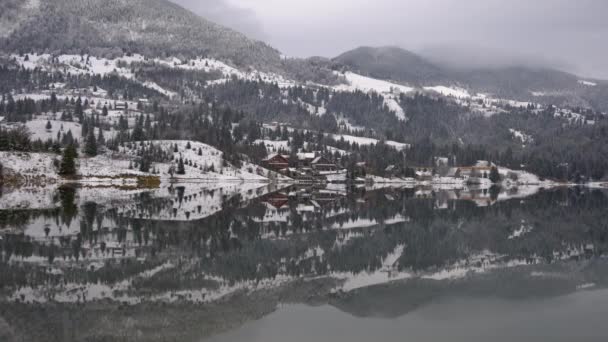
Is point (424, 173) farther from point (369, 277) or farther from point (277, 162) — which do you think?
point (369, 277)

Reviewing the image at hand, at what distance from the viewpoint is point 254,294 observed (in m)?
16.9

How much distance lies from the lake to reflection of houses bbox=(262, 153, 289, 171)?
4481 inches

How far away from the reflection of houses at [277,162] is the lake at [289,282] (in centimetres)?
11381

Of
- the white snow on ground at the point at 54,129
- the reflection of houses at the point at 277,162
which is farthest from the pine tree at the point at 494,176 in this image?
the white snow on ground at the point at 54,129

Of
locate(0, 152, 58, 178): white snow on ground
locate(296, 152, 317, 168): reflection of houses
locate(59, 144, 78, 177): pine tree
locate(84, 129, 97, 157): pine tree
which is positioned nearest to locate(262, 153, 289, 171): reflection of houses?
locate(296, 152, 317, 168): reflection of houses

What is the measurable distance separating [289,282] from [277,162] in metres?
133

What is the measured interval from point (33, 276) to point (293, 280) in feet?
27.4

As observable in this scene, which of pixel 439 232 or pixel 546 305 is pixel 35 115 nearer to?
pixel 439 232

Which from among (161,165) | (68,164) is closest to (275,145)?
(161,165)

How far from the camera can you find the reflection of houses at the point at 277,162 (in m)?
149

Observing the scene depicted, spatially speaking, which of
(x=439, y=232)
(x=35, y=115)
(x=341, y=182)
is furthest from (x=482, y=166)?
(x=439, y=232)

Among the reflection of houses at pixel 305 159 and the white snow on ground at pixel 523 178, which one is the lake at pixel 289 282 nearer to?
the reflection of houses at pixel 305 159

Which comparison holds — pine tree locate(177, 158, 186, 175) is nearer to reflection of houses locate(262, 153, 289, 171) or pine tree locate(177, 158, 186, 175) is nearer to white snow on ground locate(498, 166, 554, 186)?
reflection of houses locate(262, 153, 289, 171)

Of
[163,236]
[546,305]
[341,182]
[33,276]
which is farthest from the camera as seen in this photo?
[341,182]
